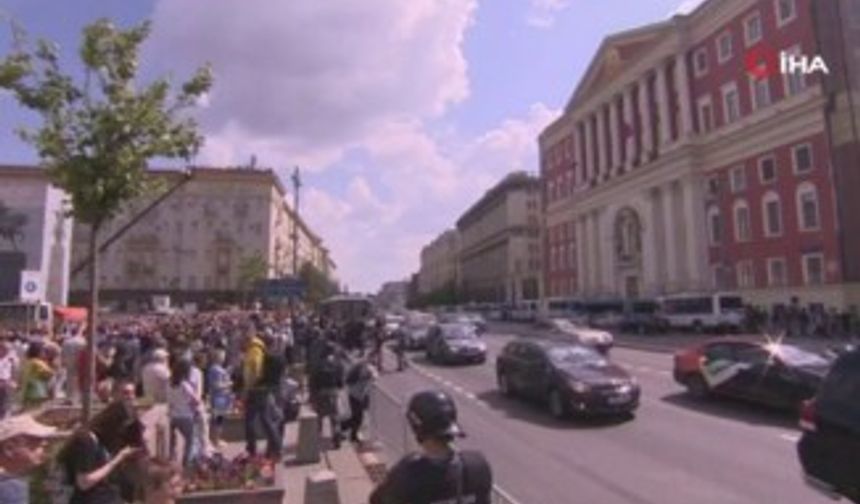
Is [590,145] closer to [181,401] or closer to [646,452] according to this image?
[646,452]

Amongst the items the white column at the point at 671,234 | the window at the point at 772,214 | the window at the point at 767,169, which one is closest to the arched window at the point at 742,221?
the window at the point at 772,214

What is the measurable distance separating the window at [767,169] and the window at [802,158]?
6.29ft

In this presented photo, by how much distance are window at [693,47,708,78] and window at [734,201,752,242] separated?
10.6m

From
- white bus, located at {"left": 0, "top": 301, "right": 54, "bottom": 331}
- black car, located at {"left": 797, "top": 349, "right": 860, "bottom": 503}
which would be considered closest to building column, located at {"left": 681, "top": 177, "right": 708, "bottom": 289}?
white bus, located at {"left": 0, "top": 301, "right": 54, "bottom": 331}

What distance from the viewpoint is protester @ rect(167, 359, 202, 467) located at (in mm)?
10750

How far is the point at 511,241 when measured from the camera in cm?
13050

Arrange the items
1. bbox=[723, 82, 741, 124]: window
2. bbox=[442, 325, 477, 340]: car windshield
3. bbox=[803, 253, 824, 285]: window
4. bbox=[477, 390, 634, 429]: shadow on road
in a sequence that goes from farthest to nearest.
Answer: bbox=[723, 82, 741, 124]: window → bbox=[803, 253, 824, 285]: window → bbox=[442, 325, 477, 340]: car windshield → bbox=[477, 390, 634, 429]: shadow on road

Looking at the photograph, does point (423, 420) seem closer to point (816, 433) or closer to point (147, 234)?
point (816, 433)

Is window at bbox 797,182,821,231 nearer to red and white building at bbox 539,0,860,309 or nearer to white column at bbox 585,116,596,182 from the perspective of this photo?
red and white building at bbox 539,0,860,309

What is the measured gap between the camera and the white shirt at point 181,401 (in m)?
10.8

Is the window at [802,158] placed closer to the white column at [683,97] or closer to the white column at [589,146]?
the white column at [683,97]

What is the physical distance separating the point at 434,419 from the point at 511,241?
127 metres

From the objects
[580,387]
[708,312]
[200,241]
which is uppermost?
[200,241]

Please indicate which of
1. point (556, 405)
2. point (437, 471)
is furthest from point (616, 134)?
point (437, 471)
